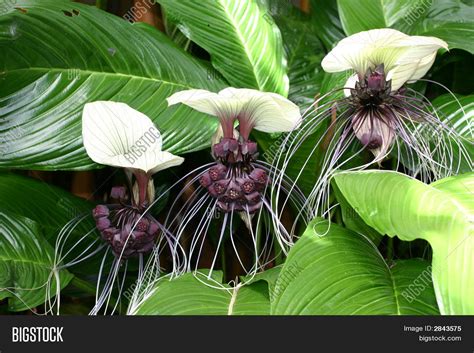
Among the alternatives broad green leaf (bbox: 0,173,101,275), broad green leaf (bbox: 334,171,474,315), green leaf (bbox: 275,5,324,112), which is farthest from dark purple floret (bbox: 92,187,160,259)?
green leaf (bbox: 275,5,324,112)

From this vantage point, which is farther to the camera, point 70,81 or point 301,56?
point 301,56

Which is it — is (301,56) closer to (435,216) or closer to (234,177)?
(234,177)

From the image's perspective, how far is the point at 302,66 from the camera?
1092mm

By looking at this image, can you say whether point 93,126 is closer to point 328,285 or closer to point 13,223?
point 13,223

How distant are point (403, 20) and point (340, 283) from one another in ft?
1.68

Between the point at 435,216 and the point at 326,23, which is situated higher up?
the point at 326,23

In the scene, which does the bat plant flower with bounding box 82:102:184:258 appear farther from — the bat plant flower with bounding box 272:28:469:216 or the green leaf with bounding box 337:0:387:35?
the green leaf with bounding box 337:0:387:35

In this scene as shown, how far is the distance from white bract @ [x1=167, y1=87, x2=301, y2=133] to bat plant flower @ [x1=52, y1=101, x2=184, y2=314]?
0.07m

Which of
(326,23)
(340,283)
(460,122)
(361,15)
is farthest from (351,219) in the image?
(326,23)

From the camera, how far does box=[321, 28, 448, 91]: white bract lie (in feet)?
2.30

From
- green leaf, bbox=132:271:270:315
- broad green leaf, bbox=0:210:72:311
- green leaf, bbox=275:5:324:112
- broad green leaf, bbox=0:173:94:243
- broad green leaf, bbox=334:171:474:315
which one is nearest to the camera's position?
broad green leaf, bbox=334:171:474:315

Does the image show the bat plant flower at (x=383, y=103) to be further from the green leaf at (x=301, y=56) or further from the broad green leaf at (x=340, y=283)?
the green leaf at (x=301, y=56)

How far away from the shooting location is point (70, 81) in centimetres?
86
